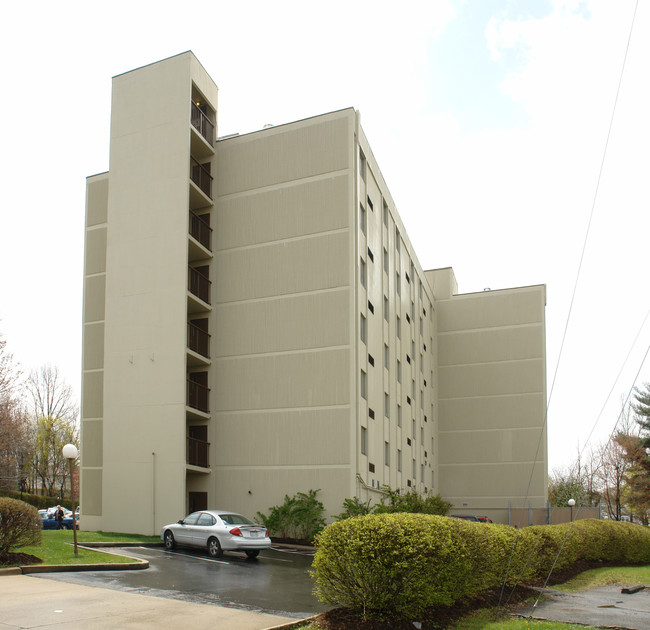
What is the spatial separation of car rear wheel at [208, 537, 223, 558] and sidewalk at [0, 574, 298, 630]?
871 cm

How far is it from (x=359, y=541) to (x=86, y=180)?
30547mm

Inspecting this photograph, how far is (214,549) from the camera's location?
69.3 feet

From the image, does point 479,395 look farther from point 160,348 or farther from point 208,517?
point 208,517

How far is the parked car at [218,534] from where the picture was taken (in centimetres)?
2094

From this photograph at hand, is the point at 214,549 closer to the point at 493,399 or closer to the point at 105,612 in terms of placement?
the point at 105,612

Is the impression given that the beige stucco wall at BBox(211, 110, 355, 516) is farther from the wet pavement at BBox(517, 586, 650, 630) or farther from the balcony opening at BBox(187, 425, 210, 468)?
the wet pavement at BBox(517, 586, 650, 630)

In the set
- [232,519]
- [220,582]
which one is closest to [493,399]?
[232,519]

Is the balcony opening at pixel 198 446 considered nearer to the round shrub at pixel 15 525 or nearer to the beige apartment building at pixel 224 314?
the beige apartment building at pixel 224 314

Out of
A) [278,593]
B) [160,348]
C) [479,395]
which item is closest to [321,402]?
[160,348]

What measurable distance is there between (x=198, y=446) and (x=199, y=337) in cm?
475

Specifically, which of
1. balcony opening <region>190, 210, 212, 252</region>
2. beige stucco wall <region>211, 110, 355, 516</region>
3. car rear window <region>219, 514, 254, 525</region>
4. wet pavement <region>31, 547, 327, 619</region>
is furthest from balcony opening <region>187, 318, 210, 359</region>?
wet pavement <region>31, 547, 327, 619</region>

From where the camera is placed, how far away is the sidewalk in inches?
381

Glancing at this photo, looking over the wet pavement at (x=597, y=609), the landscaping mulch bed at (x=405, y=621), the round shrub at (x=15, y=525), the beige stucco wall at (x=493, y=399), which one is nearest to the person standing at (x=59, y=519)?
the beige stucco wall at (x=493, y=399)

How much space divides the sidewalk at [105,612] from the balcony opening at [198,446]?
1693 centimetres
